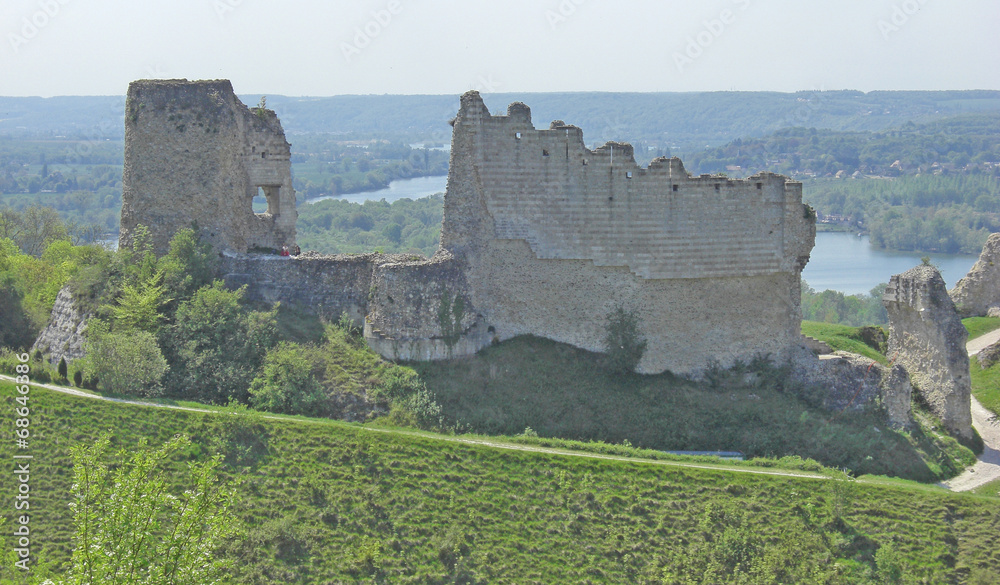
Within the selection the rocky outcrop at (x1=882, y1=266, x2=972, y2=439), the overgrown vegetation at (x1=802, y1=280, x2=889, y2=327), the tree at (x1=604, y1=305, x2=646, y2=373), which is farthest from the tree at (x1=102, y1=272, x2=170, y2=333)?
the overgrown vegetation at (x1=802, y1=280, x2=889, y2=327)

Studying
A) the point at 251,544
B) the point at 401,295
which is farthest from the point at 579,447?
the point at 251,544

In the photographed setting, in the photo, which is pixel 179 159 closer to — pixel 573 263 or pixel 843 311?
pixel 573 263

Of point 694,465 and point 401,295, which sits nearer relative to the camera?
point 694,465

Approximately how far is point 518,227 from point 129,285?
454 inches

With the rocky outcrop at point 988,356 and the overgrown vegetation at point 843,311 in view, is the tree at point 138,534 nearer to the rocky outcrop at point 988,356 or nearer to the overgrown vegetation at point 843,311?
the rocky outcrop at point 988,356

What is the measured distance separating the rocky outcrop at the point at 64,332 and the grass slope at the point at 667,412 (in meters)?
9.95

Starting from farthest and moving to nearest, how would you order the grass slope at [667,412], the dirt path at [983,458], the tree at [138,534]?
the grass slope at [667,412] → the dirt path at [983,458] → the tree at [138,534]

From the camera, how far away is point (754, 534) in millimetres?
22562

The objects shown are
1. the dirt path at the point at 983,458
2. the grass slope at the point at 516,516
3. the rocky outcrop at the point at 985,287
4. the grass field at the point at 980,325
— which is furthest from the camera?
the rocky outcrop at the point at 985,287

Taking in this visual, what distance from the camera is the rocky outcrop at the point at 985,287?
3850cm

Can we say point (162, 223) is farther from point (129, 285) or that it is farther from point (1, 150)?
point (1, 150)

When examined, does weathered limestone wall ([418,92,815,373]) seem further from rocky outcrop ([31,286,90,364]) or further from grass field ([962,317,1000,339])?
grass field ([962,317,1000,339])

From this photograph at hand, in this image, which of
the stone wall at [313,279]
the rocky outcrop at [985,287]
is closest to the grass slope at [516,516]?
the stone wall at [313,279]

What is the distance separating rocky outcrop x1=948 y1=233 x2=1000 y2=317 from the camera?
38500 mm
